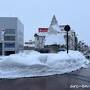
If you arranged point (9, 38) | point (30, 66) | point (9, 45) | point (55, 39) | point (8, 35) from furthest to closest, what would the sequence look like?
1. point (8, 35)
2. point (9, 38)
3. point (9, 45)
4. point (55, 39)
5. point (30, 66)

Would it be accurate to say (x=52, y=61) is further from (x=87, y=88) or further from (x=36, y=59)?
(x=87, y=88)

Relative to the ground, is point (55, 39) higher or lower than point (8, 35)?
lower

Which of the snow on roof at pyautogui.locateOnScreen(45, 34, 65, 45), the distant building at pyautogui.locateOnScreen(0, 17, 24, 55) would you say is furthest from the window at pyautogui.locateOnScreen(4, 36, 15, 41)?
the snow on roof at pyautogui.locateOnScreen(45, 34, 65, 45)

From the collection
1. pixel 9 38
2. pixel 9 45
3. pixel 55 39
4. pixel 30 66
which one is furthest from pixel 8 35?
pixel 30 66

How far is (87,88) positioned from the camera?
20.7ft

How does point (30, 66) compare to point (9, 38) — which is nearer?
point (30, 66)

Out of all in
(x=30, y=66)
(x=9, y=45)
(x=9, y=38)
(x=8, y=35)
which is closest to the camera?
(x=30, y=66)

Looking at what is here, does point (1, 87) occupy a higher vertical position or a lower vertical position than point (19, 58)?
lower

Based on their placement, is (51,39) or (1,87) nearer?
(1,87)

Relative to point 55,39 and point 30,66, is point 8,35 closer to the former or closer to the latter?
point 55,39

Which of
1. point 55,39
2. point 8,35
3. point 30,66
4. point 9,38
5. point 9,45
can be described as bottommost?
point 9,45

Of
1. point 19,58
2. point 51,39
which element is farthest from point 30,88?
point 51,39

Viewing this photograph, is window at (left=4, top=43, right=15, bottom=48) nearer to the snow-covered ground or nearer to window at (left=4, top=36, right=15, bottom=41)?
window at (left=4, top=36, right=15, bottom=41)

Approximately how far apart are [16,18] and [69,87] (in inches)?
3793
